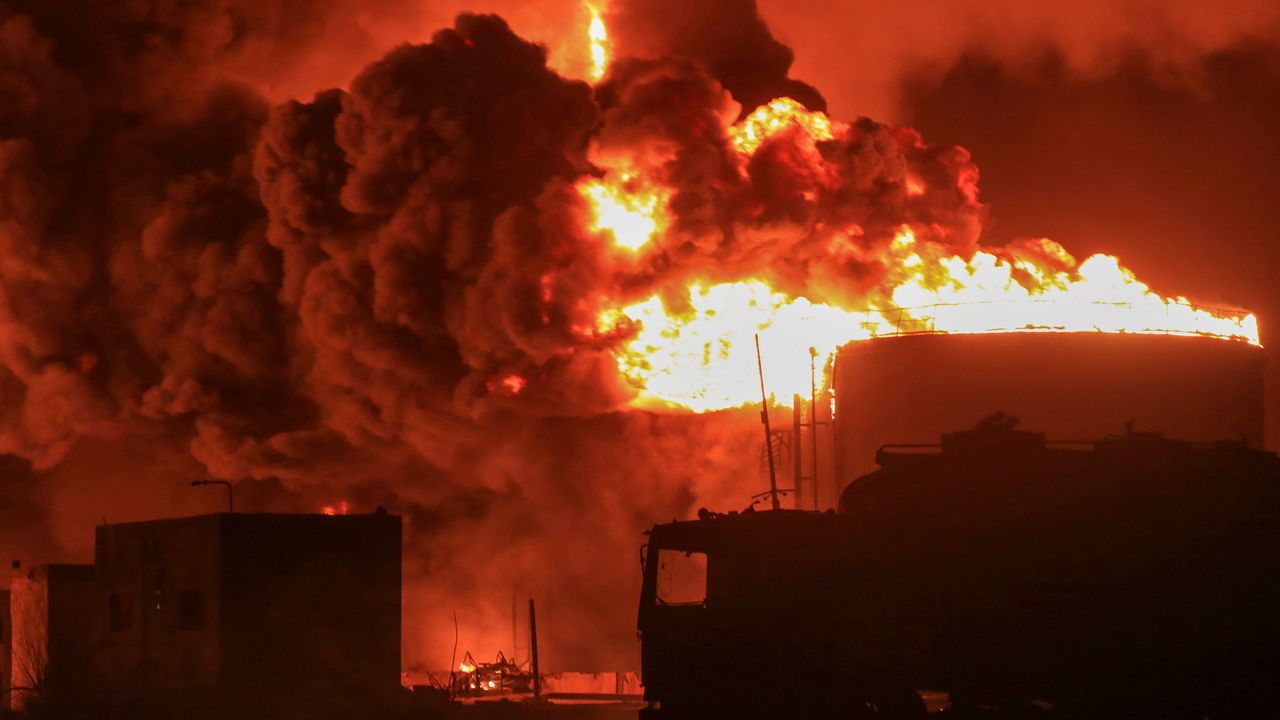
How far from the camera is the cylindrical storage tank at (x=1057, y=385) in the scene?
123 ft

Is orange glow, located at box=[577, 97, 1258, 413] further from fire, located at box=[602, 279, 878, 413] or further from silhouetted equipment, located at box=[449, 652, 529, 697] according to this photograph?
silhouetted equipment, located at box=[449, 652, 529, 697]

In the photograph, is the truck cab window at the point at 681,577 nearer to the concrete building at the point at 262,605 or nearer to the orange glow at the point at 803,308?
the concrete building at the point at 262,605

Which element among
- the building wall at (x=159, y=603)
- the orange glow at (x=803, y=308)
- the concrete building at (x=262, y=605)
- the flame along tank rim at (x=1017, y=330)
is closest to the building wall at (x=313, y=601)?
the concrete building at (x=262, y=605)

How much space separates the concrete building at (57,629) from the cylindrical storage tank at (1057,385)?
18.7m

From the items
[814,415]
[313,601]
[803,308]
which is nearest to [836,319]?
[803,308]

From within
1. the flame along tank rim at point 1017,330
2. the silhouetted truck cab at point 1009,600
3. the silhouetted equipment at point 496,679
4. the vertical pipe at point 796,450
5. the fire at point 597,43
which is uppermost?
the fire at point 597,43

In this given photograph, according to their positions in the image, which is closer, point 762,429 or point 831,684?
point 831,684

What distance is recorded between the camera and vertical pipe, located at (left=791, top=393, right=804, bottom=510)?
134ft

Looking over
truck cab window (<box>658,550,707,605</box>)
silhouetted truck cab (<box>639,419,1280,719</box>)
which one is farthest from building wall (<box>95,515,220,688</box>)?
silhouetted truck cab (<box>639,419,1280,719</box>)

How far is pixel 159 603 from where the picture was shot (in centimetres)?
3556

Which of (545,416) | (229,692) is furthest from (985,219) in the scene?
(229,692)

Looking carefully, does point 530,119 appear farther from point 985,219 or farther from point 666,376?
point 985,219

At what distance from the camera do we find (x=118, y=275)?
4412 cm

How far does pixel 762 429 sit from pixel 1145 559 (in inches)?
894
